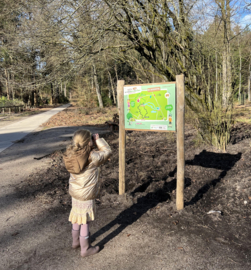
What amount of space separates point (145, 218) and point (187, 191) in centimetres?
113

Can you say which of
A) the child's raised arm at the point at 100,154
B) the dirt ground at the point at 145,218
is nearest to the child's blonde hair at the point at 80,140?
the child's raised arm at the point at 100,154

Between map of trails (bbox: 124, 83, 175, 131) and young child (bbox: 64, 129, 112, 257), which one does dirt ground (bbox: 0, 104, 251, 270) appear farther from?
map of trails (bbox: 124, 83, 175, 131)

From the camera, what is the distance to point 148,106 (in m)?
3.75

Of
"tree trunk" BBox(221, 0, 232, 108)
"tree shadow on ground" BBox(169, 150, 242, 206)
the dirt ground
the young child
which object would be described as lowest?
the dirt ground

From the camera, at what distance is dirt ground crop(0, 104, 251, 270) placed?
2.62 metres

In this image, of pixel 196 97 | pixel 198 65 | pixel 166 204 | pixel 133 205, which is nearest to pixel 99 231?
pixel 133 205

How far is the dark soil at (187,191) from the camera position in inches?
123

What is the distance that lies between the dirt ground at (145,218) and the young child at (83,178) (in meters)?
0.34

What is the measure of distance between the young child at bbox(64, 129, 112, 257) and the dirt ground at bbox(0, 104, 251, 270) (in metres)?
0.34

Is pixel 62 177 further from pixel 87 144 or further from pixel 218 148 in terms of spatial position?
pixel 218 148

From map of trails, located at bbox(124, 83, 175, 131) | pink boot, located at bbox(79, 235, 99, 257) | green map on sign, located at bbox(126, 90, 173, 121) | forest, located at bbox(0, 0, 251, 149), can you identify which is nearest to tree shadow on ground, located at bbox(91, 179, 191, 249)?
pink boot, located at bbox(79, 235, 99, 257)

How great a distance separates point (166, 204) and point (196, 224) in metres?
0.64

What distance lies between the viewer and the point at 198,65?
5891 mm

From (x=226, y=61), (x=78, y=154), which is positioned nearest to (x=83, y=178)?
(x=78, y=154)
